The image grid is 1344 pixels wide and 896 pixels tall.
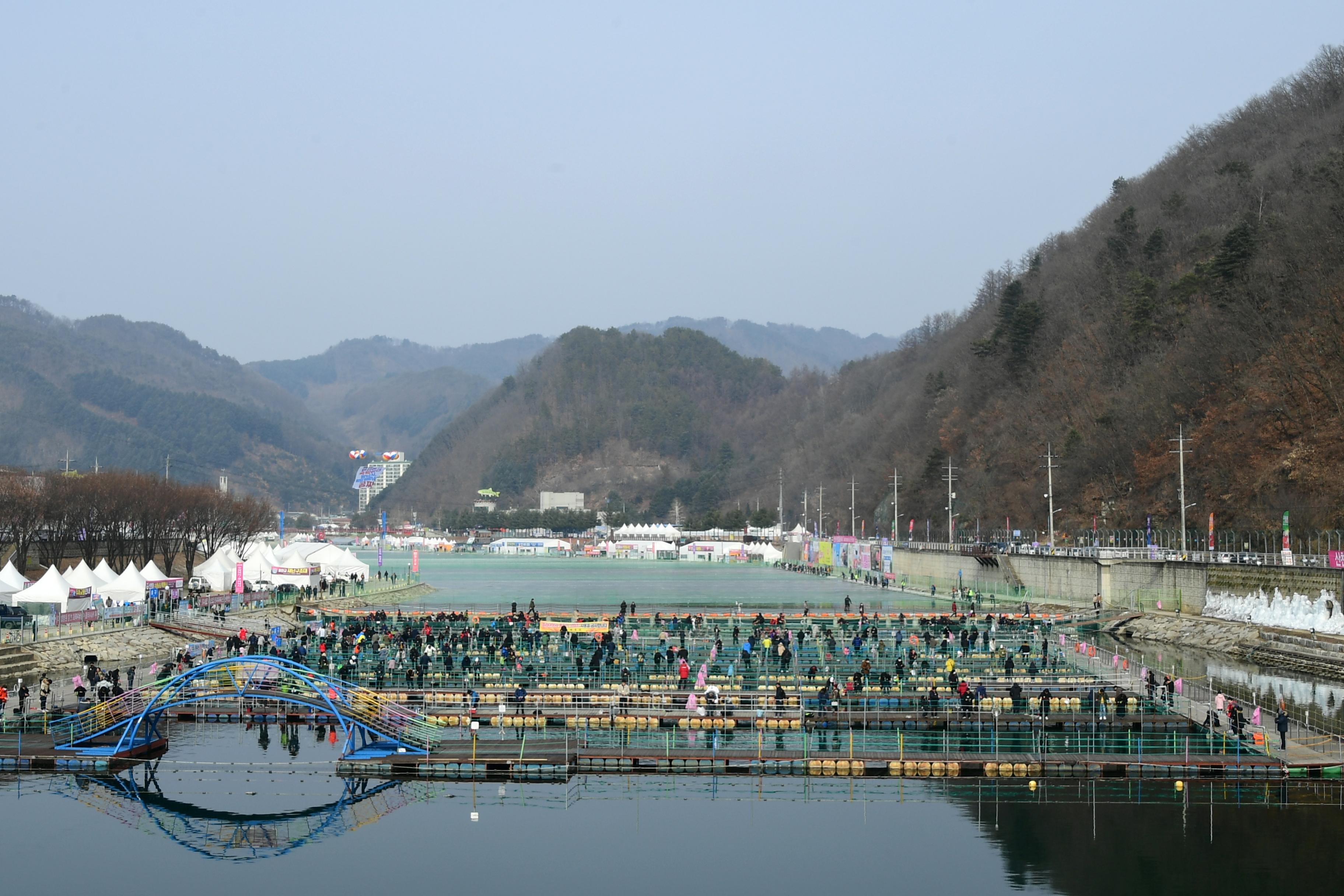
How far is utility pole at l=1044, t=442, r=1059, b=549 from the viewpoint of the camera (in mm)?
82188

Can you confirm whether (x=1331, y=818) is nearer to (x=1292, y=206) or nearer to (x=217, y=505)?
(x=1292, y=206)

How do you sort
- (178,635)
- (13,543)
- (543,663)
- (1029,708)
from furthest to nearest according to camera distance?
(13,543)
(178,635)
(543,663)
(1029,708)

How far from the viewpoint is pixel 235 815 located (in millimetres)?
28438

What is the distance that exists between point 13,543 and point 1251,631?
222 feet

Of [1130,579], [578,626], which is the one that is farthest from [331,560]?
[1130,579]

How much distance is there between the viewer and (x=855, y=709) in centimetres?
3778

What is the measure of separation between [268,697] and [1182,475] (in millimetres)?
48415

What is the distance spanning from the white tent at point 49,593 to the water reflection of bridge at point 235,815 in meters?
22.4

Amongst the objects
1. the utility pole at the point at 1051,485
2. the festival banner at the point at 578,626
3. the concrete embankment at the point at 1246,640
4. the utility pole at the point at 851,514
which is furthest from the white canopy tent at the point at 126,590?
the utility pole at the point at 851,514

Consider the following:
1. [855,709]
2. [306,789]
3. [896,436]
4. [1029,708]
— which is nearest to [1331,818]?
[1029,708]

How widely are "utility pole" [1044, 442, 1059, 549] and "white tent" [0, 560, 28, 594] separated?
55247mm

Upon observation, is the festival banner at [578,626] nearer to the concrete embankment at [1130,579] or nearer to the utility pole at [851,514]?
the concrete embankment at [1130,579]

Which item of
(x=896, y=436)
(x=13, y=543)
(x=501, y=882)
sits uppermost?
(x=896, y=436)

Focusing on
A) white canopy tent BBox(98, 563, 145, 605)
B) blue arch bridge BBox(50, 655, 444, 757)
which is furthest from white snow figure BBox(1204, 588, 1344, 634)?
white canopy tent BBox(98, 563, 145, 605)
